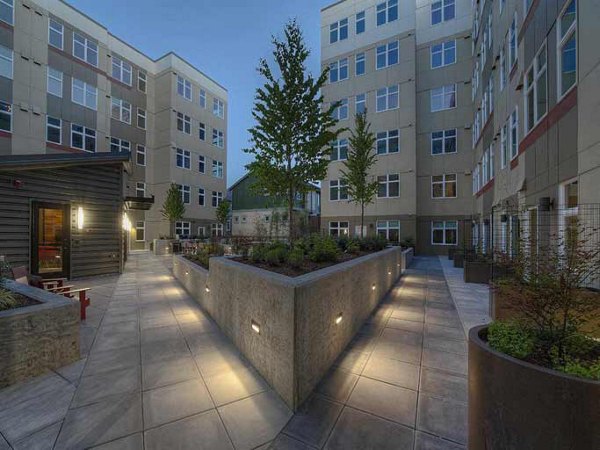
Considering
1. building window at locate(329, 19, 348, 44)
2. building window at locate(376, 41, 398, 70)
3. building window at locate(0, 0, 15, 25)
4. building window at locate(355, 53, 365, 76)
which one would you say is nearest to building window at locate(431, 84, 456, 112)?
building window at locate(376, 41, 398, 70)

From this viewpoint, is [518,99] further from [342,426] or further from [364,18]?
[364,18]

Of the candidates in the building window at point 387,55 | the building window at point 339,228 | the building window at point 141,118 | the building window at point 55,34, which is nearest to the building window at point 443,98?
the building window at point 387,55

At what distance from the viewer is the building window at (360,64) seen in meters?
22.8

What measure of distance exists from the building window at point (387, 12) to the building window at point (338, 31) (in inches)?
109

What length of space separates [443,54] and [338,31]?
8846mm

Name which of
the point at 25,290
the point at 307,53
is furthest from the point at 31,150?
the point at 307,53

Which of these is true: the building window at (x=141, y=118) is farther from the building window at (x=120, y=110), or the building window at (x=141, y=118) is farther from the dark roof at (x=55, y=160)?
the dark roof at (x=55, y=160)

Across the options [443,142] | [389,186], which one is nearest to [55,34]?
[389,186]

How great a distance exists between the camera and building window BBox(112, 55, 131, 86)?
23.5m

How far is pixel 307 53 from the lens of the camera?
23.3 feet

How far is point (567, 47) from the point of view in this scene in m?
6.35

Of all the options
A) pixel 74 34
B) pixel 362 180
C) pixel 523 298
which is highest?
pixel 74 34

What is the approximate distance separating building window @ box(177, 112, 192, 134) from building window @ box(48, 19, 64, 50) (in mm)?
9038

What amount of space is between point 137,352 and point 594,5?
32.9 feet
